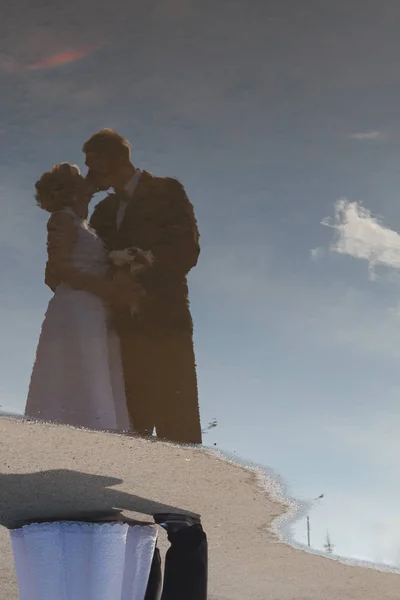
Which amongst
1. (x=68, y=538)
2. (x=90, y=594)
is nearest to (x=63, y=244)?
(x=68, y=538)

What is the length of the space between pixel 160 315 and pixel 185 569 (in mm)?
1488

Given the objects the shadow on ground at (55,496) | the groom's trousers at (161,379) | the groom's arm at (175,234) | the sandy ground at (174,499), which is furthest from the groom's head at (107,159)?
the shadow on ground at (55,496)

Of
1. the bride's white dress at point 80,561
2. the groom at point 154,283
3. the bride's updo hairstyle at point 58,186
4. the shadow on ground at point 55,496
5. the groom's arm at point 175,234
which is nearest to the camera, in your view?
the bride's white dress at point 80,561

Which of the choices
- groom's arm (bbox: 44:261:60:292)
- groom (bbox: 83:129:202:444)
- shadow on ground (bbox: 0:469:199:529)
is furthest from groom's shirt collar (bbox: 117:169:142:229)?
shadow on ground (bbox: 0:469:199:529)

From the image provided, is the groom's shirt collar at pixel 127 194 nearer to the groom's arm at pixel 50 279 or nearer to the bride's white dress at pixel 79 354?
the bride's white dress at pixel 79 354

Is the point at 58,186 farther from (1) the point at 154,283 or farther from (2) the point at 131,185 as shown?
(1) the point at 154,283

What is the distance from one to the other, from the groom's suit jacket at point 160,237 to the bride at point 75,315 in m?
0.11

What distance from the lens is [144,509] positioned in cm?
223

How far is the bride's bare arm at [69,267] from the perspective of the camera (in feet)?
9.71

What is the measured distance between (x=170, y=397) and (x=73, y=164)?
144 cm

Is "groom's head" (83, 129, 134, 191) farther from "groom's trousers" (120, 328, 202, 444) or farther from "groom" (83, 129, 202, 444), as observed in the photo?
"groom's trousers" (120, 328, 202, 444)

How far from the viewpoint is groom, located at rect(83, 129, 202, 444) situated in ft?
10.1

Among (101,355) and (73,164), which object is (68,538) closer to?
(101,355)

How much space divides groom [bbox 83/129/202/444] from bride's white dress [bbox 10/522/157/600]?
989mm
